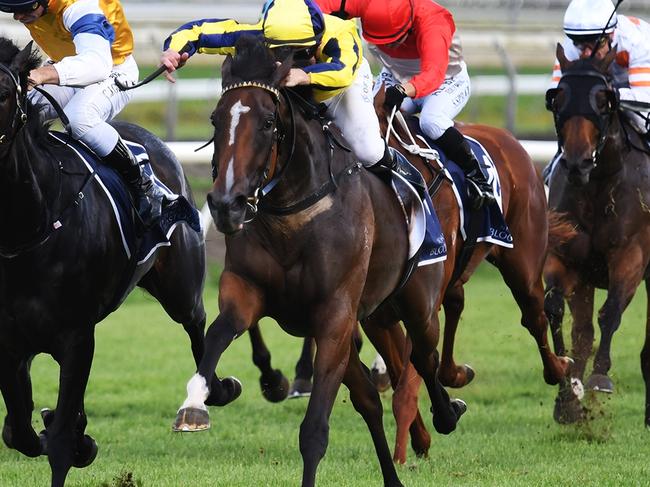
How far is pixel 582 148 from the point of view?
301 inches

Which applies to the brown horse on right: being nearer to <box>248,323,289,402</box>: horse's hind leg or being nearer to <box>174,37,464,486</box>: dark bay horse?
<box>248,323,289,402</box>: horse's hind leg

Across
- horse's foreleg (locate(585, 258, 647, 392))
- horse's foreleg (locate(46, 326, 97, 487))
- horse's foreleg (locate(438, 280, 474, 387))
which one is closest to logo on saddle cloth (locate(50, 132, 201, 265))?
horse's foreleg (locate(46, 326, 97, 487))

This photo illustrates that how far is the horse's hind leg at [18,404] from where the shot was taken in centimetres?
584

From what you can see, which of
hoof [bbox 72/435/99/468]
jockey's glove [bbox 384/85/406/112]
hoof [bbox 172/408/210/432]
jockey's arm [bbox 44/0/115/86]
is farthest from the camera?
jockey's glove [bbox 384/85/406/112]

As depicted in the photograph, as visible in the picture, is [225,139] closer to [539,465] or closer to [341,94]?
[341,94]

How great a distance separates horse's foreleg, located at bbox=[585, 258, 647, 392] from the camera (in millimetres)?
7871

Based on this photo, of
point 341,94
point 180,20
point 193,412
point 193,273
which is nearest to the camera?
point 193,412

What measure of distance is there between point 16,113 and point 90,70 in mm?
552

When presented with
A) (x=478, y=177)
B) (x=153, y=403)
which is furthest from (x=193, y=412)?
(x=153, y=403)

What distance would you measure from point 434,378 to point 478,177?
4.17 feet

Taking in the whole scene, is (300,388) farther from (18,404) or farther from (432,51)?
(18,404)

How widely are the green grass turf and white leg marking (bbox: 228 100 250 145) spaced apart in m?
1.64

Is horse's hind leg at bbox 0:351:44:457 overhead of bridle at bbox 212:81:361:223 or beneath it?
beneath

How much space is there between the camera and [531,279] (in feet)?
26.1
